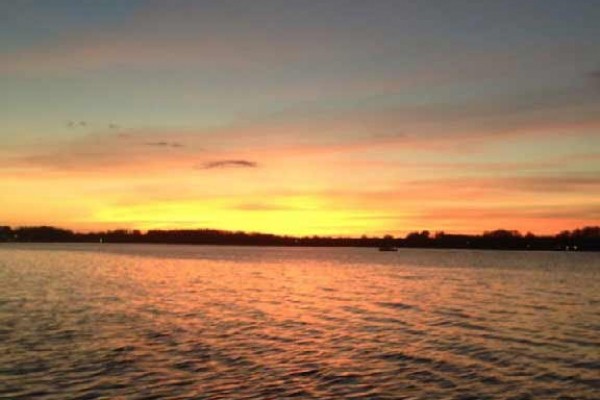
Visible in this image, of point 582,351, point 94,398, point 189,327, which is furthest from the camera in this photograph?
point 189,327

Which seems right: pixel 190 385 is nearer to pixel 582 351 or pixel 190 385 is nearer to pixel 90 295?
pixel 582 351

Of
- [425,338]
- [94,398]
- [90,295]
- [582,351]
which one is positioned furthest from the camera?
[90,295]

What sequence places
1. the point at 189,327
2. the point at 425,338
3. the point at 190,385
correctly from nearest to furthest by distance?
1. the point at 190,385
2. the point at 425,338
3. the point at 189,327

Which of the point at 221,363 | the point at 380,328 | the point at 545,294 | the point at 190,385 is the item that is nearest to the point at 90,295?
the point at 380,328

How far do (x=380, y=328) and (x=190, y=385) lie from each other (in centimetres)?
2221

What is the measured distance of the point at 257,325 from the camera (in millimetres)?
45438

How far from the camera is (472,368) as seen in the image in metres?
30.9

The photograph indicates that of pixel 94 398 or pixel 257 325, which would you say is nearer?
pixel 94 398

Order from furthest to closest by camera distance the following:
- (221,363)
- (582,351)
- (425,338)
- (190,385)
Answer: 1. (425,338)
2. (582,351)
3. (221,363)
4. (190,385)

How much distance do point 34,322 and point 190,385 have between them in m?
22.0

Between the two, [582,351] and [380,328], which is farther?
[380,328]

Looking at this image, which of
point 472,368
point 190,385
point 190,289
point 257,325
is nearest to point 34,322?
point 257,325

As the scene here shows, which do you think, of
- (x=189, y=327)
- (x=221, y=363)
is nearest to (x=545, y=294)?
(x=189, y=327)

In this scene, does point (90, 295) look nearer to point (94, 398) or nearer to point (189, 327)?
point (189, 327)
